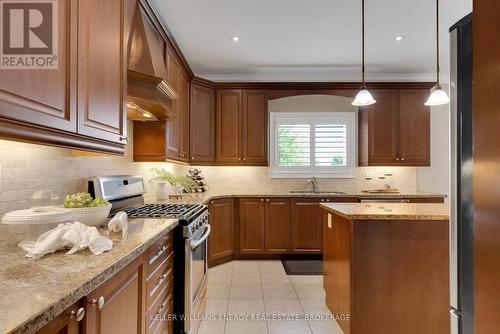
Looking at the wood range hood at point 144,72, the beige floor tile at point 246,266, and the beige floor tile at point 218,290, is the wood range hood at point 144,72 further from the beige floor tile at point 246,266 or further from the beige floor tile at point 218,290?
the beige floor tile at point 246,266

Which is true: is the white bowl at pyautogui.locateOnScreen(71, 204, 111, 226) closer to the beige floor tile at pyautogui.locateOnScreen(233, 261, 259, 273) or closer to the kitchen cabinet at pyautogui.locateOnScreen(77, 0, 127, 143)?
the kitchen cabinet at pyautogui.locateOnScreen(77, 0, 127, 143)

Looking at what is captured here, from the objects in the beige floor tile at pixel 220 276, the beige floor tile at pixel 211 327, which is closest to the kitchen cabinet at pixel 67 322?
the beige floor tile at pixel 211 327

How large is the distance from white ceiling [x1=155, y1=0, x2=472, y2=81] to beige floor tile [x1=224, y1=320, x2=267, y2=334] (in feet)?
9.43

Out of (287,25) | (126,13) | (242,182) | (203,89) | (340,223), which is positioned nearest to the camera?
(126,13)

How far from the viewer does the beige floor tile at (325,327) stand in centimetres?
207

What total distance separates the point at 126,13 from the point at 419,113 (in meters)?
4.11

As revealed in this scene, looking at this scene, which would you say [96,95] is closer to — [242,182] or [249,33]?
[249,33]

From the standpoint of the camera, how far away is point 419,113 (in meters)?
4.02

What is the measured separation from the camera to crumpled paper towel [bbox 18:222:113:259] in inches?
37.0

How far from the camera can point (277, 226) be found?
12.3 ft

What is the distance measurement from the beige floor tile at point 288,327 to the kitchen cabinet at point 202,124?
237 centimetres

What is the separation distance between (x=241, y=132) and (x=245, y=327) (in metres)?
2.63

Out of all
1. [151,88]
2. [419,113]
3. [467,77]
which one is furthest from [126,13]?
[419,113]

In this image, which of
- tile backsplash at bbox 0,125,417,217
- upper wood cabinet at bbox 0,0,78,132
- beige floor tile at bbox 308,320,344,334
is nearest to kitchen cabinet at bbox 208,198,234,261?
tile backsplash at bbox 0,125,417,217
